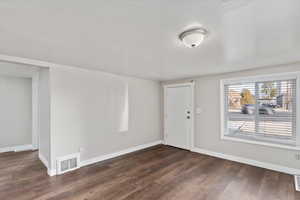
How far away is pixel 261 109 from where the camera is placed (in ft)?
10.6

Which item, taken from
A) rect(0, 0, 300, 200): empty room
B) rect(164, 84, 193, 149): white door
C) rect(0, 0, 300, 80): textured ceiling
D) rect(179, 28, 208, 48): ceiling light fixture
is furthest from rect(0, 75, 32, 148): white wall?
rect(179, 28, 208, 48): ceiling light fixture

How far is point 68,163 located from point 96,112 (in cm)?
117

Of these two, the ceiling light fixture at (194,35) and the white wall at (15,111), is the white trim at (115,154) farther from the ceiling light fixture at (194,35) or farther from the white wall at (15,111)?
the ceiling light fixture at (194,35)

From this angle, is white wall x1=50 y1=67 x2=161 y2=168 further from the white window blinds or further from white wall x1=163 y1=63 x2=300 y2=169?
the white window blinds

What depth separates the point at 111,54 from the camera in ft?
7.72

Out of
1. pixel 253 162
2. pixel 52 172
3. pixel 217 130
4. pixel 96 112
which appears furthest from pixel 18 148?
pixel 253 162

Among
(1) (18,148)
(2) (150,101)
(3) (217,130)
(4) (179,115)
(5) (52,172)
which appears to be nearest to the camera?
(5) (52,172)

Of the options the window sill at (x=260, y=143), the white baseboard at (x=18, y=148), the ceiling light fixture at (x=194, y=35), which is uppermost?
the ceiling light fixture at (x=194, y=35)

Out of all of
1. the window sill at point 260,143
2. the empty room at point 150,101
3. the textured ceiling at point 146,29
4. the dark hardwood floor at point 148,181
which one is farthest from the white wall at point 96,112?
the window sill at point 260,143

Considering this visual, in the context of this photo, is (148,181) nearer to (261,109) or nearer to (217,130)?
(217,130)

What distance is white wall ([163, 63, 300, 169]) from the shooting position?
288cm

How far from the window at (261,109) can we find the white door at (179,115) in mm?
951

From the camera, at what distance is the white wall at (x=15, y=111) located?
408 centimetres

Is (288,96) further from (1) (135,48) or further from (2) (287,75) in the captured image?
(1) (135,48)
